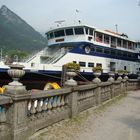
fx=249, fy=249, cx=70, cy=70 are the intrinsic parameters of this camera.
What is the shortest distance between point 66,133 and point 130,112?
18.1 feet

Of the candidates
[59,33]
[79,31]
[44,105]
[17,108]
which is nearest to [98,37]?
[79,31]

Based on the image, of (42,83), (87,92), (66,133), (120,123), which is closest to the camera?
(66,133)

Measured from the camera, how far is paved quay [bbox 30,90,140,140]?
24.4ft

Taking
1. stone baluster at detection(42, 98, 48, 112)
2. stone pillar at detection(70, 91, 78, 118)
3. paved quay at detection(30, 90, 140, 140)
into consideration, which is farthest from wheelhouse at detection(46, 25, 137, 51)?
stone baluster at detection(42, 98, 48, 112)

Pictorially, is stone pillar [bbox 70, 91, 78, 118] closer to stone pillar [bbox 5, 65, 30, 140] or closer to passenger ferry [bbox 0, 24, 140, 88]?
stone pillar [bbox 5, 65, 30, 140]

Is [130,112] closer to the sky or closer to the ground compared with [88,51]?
closer to the ground

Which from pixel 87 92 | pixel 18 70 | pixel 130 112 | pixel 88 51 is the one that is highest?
pixel 88 51

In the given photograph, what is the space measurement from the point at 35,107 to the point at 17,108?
135 cm

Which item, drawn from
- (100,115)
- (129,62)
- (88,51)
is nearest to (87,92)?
(100,115)

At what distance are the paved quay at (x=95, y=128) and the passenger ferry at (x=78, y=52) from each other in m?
12.1

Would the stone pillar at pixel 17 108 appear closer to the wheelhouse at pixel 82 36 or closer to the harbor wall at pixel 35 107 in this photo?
the harbor wall at pixel 35 107

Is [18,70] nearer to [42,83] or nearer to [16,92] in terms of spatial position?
[16,92]

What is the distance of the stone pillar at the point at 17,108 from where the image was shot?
628cm

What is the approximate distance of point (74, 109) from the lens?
10000 millimetres
